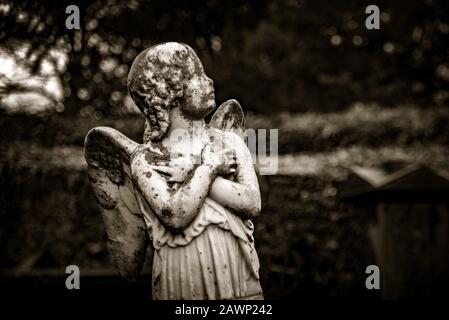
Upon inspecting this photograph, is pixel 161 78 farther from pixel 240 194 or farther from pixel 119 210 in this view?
pixel 119 210

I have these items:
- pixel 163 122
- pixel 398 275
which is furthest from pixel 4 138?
pixel 398 275

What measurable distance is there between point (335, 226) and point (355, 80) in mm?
6477

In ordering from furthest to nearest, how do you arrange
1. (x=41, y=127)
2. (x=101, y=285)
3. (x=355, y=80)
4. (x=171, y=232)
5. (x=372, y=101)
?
(x=355, y=80) < (x=372, y=101) < (x=41, y=127) < (x=101, y=285) < (x=171, y=232)

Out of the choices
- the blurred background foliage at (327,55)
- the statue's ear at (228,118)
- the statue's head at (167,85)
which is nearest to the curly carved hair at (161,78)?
the statue's head at (167,85)

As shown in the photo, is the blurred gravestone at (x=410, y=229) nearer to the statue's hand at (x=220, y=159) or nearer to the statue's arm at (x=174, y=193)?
the statue's hand at (x=220, y=159)

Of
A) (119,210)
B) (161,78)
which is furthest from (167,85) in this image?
(119,210)

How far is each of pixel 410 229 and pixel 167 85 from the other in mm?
3865

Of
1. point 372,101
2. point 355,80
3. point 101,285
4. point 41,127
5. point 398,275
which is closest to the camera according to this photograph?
point 398,275

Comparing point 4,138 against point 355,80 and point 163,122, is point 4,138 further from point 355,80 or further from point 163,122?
point 355,80

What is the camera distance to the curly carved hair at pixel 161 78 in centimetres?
312

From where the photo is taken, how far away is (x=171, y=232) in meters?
3.03

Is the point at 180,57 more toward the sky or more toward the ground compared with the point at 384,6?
more toward the ground

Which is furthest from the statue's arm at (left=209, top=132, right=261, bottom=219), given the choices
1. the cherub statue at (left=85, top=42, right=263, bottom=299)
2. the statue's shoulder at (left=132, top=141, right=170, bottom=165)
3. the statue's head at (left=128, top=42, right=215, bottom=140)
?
the statue's head at (left=128, top=42, right=215, bottom=140)

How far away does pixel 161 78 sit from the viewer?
10.3ft
